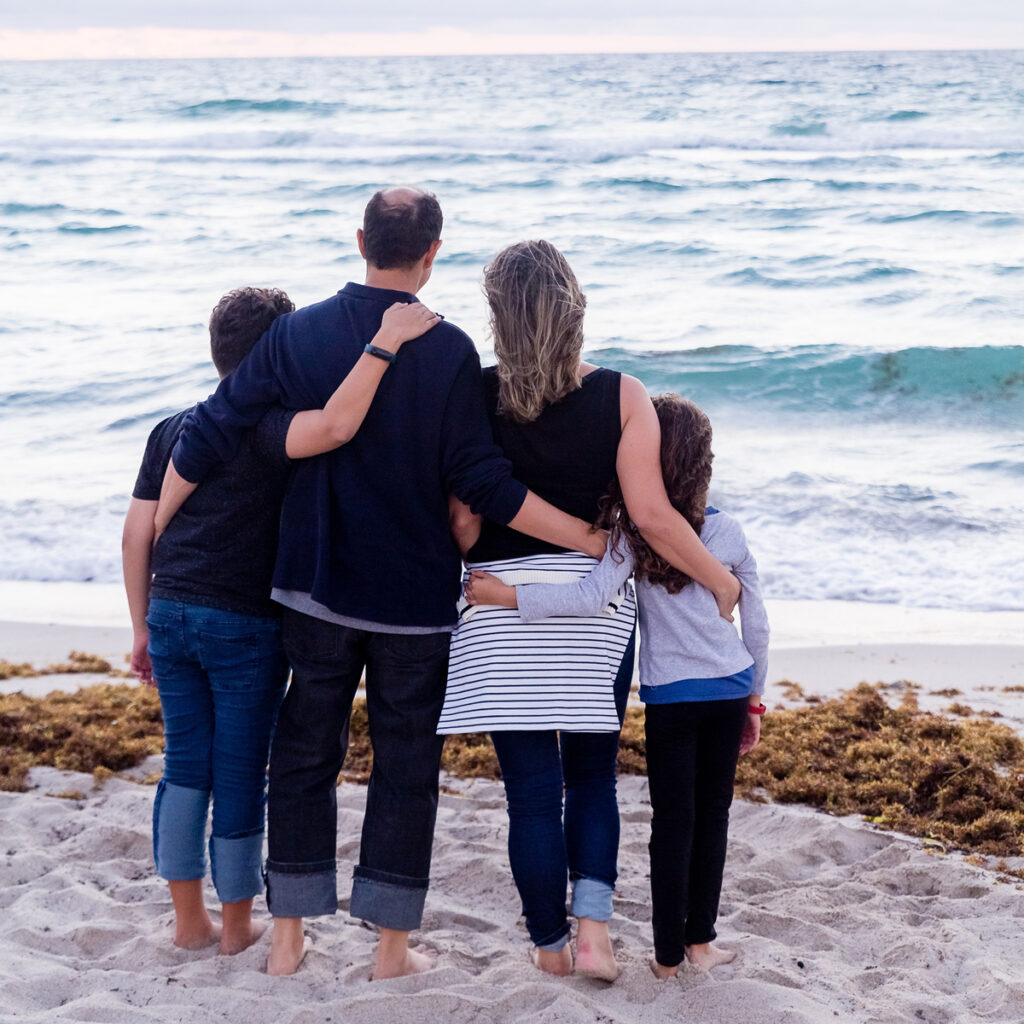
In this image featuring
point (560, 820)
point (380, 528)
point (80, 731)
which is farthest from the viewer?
point (80, 731)

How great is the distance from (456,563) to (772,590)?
178 inches

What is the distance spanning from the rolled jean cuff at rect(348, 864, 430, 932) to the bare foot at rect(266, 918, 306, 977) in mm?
196

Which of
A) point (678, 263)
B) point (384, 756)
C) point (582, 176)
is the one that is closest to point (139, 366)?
point (678, 263)

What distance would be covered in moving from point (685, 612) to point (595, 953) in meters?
0.84

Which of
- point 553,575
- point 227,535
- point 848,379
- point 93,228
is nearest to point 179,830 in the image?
point 227,535

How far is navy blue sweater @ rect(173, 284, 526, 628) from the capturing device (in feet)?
7.80

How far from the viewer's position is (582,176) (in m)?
22.8

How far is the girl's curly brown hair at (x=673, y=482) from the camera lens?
249cm

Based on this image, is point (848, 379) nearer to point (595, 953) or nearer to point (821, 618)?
point (821, 618)

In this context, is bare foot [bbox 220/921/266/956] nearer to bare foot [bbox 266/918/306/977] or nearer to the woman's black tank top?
bare foot [bbox 266/918/306/977]

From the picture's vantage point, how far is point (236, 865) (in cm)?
271

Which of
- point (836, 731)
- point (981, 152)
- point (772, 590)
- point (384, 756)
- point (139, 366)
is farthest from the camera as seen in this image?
point (981, 152)

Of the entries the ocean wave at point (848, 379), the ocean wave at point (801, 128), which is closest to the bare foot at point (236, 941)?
the ocean wave at point (848, 379)

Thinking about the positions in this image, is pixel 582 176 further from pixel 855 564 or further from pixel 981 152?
pixel 855 564
